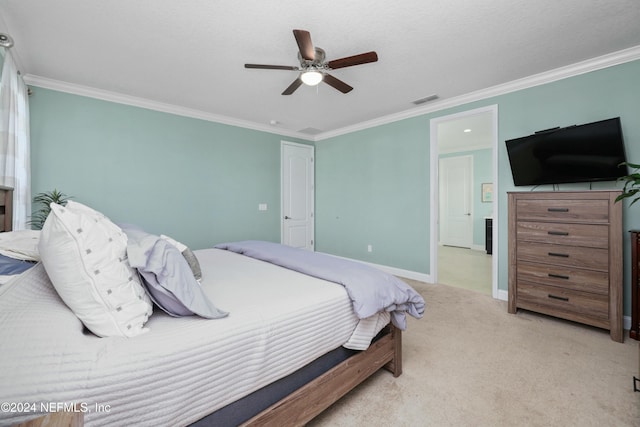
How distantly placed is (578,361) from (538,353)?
0.77 ft

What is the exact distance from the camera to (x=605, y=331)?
2.36m

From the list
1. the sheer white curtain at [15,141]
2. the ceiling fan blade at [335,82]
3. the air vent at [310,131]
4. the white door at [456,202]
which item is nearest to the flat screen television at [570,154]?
the ceiling fan blade at [335,82]

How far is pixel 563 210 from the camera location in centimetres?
246

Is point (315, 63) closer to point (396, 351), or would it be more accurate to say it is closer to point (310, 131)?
point (396, 351)

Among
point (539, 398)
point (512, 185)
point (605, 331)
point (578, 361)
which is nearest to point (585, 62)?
point (512, 185)

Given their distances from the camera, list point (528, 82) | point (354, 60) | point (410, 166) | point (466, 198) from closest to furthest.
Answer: point (354, 60), point (528, 82), point (410, 166), point (466, 198)

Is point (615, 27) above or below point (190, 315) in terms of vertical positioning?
above

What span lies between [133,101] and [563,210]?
508 centimetres

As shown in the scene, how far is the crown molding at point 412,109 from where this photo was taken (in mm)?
2525

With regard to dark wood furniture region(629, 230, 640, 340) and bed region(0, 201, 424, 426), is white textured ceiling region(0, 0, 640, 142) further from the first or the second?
bed region(0, 201, 424, 426)

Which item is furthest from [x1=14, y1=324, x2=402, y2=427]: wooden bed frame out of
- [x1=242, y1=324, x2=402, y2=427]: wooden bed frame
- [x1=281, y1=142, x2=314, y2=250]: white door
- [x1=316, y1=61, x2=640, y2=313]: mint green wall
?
[x1=281, y1=142, x2=314, y2=250]: white door

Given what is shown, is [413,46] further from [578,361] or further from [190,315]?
[578,361]

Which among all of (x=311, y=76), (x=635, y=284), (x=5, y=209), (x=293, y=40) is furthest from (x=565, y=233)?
(x=5, y=209)

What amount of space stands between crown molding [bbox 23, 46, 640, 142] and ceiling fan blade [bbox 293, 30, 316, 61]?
2.41 m
